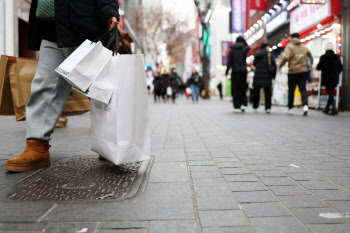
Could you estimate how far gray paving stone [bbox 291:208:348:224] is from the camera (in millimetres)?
1883

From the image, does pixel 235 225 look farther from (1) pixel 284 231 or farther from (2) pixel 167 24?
(2) pixel 167 24

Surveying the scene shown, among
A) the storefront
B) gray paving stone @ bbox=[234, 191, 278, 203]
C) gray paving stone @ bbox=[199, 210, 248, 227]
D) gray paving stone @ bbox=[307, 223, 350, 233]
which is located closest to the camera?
gray paving stone @ bbox=[307, 223, 350, 233]

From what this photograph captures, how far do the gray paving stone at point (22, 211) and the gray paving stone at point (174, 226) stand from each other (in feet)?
2.09

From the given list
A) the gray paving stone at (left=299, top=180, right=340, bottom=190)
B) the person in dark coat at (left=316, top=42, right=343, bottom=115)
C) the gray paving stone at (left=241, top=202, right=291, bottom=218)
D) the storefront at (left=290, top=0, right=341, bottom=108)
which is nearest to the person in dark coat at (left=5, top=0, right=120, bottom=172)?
the gray paving stone at (left=241, top=202, right=291, bottom=218)

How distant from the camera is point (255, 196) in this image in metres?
2.32

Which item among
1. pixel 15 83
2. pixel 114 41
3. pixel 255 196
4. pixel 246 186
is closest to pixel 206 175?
pixel 246 186

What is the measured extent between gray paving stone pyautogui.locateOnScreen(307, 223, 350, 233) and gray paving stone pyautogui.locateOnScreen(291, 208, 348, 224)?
0.17 ft

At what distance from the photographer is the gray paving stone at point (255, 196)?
2236mm

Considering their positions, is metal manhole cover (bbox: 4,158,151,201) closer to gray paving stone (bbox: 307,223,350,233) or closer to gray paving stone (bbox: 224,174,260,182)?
gray paving stone (bbox: 224,174,260,182)

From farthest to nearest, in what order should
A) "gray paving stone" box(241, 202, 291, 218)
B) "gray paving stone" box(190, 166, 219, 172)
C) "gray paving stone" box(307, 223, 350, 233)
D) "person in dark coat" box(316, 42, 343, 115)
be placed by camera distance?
1. "person in dark coat" box(316, 42, 343, 115)
2. "gray paving stone" box(190, 166, 219, 172)
3. "gray paving stone" box(241, 202, 291, 218)
4. "gray paving stone" box(307, 223, 350, 233)

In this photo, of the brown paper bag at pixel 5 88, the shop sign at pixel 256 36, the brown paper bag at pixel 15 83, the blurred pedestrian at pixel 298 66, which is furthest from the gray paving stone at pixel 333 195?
the shop sign at pixel 256 36

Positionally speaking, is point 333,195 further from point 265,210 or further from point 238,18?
point 238,18

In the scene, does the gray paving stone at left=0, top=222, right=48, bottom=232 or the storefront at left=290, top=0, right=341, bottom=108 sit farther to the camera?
the storefront at left=290, top=0, right=341, bottom=108

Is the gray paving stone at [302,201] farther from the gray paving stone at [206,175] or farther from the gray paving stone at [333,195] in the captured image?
the gray paving stone at [206,175]
